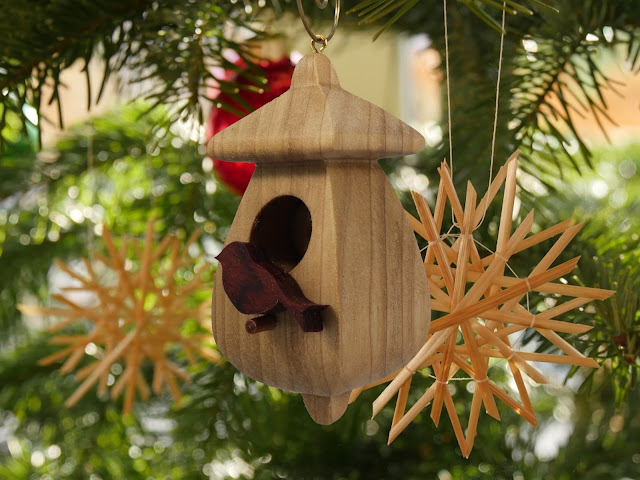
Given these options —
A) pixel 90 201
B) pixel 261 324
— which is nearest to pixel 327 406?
pixel 261 324

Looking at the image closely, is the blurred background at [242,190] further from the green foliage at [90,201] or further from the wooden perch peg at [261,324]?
the wooden perch peg at [261,324]

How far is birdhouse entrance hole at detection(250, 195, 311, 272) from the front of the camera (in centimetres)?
36

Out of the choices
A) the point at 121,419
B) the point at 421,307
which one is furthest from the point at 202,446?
the point at 421,307

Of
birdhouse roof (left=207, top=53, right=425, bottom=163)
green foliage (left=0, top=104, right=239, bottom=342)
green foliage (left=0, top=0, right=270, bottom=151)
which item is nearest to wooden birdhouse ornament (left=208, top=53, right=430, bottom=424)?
birdhouse roof (left=207, top=53, right=425, bottom=163)

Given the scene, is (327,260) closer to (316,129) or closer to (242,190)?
(316,129)

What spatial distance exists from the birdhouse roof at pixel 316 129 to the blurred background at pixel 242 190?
38mm

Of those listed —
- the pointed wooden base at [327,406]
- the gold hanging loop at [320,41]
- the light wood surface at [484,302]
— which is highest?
the gold hanging loop at [320,41]

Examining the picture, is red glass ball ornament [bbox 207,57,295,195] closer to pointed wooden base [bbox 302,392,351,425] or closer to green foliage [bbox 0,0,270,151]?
green foliage [bbox 0,0,270,151]

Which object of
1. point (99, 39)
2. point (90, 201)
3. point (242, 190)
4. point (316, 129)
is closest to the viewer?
point (316, 129)

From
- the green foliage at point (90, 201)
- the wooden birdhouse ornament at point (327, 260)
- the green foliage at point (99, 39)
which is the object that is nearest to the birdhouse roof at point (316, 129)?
the wooden birdhouse ornament at point (327, 260)

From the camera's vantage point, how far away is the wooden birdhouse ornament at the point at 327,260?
0.31 metres

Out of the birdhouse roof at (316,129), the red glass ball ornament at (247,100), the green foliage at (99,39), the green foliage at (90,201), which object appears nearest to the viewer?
the birdhouse roof at (316,129)

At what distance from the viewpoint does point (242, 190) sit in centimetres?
56

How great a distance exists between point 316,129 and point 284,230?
9 centimetres
